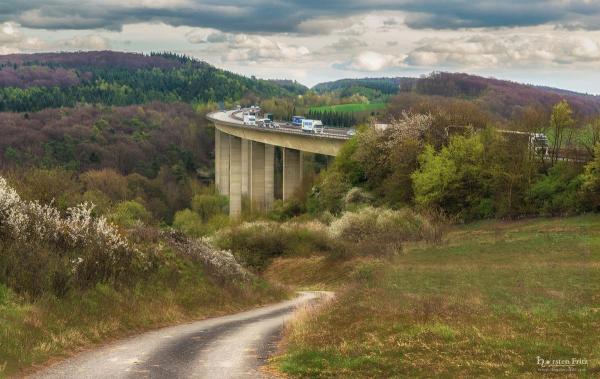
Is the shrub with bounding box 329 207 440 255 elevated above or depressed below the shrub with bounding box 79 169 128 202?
above

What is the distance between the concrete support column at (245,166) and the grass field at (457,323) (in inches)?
3866

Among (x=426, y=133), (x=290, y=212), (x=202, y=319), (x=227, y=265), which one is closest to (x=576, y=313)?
(x=202, y=319)

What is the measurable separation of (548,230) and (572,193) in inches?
300

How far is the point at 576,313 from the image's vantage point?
68.2ft

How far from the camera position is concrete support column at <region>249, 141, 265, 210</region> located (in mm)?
126688

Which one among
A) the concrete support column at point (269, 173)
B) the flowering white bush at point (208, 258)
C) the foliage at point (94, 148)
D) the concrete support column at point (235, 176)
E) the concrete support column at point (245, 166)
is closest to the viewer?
the flowering white bush at point (208, 258)

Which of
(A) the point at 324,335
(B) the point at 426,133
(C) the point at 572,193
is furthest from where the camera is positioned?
(B) the point at 426,133

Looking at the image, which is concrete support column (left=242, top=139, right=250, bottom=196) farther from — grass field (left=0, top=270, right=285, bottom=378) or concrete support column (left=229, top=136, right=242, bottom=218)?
grass field (left=0, top=270, right=285, bottom=378)

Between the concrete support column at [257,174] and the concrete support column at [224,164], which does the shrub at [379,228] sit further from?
the concrete support column at [224,164]

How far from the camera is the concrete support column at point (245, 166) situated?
134 meters

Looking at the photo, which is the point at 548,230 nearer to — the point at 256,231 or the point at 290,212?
the point at 256,231

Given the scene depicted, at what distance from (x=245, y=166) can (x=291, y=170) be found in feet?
84.1

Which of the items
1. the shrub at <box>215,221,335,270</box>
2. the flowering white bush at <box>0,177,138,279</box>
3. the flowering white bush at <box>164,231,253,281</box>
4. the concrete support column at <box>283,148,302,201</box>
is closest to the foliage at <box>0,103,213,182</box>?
the concrete support column at <box>283,148,302,201</box>

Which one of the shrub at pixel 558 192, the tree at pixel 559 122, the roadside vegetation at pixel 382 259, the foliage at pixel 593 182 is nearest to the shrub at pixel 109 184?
the roadside vegetation at pixel 382 259
